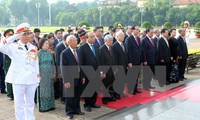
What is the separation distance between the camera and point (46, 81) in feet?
17.9

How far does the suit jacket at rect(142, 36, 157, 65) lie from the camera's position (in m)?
7.20

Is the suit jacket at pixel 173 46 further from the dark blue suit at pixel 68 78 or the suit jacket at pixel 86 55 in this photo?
the dark blue suit at pixel 68 78

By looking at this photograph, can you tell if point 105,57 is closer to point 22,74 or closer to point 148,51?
point 148,51

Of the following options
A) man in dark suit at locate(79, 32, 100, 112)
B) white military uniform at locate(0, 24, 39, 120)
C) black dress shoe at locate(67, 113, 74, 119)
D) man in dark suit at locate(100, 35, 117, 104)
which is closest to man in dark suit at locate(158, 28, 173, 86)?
man in dark suit at locate(100, 35, 117, 104)

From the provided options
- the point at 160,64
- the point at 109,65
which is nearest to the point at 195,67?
the point at 160,64

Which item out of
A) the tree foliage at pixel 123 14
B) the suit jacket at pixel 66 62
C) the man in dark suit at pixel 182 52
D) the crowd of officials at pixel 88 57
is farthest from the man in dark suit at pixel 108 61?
the tree foliage at pixel 123 14

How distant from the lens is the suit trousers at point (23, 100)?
162 inches

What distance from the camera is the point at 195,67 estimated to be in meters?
10.5

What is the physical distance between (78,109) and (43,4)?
97.1 metres

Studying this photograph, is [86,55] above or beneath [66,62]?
above

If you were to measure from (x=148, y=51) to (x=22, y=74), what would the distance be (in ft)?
13.4

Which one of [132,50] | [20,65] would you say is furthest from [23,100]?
[132,50]

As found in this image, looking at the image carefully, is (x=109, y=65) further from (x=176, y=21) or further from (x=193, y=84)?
(x=176, y=21)

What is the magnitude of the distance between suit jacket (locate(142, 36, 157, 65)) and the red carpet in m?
0.87
